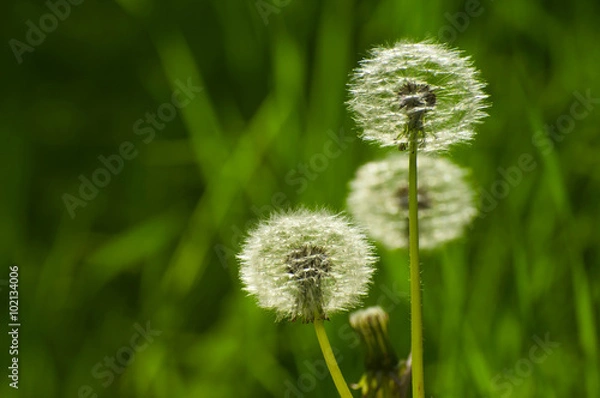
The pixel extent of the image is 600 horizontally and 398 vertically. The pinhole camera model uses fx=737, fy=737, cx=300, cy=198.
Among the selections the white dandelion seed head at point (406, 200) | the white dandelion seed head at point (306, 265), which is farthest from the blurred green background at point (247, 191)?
the white dandelion seed head at point (306, 265)

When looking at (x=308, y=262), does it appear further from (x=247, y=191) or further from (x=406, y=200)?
(x=247, y=191)

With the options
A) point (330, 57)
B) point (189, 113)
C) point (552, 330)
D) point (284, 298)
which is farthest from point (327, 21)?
point (284, 298)

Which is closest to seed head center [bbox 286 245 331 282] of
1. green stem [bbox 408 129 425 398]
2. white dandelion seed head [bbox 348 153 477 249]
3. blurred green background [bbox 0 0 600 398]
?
green stem [bbox 408 129 425 398]

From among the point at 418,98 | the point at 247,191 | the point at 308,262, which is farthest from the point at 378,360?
the point at 247,191

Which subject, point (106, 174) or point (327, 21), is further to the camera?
point (106, 174)

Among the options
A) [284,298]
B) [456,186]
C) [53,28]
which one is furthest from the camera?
[53,28]

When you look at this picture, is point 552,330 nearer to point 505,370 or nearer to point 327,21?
point 505,370

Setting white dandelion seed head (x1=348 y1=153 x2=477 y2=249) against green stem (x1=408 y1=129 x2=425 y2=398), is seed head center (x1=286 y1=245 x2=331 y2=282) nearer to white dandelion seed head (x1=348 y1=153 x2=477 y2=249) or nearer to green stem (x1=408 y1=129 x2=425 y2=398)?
green stem (x1=408 y1=129 x2=425 y2=398)
